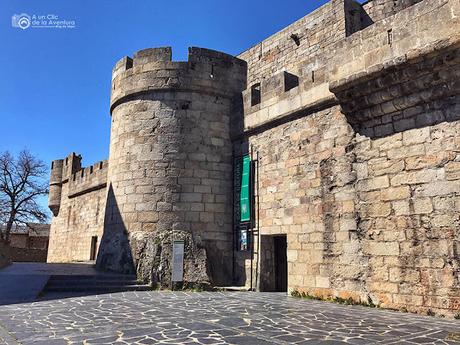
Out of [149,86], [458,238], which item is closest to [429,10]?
[458,238]

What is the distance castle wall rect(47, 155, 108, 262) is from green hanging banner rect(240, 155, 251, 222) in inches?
318

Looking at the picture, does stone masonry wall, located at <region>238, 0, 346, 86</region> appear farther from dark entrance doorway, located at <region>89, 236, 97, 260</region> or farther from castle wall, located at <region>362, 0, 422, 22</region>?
dark entrance doorway, located at <region>89, 236, 97, 260</region>

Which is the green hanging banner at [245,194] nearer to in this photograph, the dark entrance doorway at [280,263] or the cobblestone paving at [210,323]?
the dark entrance doorway at [280,263]

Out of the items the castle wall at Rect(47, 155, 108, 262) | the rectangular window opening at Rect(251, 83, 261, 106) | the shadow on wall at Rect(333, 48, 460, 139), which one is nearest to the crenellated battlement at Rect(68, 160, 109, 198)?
the castle wall at Rect(47, 155, 108, 262)

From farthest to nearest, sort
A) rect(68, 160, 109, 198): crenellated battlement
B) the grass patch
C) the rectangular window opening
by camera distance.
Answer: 1. rect(68, 160, 109, 198): crenellated battlement
2. the rectangular window opening
3. the grass patch

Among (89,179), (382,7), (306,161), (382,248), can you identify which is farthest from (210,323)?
(89,179)

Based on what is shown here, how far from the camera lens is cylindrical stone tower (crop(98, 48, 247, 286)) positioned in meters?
9.23

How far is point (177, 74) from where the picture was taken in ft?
33.2

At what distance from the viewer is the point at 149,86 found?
10164mm

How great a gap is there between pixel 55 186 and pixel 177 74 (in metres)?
14.2

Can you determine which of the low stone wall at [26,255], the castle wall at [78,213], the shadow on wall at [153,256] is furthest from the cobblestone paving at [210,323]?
the low stone wall at [26,255]

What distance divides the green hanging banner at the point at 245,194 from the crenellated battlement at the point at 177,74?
2082 mm

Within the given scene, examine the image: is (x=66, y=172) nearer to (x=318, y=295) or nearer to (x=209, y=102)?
(x=209, y=102)

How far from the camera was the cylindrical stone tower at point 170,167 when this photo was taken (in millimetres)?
9227
